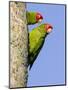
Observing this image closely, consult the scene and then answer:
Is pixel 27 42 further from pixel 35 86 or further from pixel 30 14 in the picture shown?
pixel 35 86

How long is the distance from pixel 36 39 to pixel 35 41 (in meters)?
0.02

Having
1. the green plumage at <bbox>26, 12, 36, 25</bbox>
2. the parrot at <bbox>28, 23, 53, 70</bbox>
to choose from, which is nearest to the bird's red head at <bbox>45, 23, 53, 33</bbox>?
the parrot at <bbox>28, 23, 53, 70</bbox>

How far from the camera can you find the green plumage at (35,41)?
2.45 meters

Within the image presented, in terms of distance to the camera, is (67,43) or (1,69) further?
(67,43)

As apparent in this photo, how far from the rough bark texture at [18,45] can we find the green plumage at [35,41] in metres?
0.05

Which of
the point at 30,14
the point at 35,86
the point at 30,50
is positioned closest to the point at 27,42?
the point at 30,50

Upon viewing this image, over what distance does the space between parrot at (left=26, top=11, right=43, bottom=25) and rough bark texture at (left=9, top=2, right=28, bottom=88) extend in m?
0.04

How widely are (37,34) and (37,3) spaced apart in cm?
30

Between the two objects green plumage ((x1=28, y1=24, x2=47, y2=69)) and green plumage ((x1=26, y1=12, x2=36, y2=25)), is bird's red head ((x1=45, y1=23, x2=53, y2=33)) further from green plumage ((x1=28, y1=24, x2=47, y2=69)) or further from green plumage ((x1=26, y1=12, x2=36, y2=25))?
green plumage ((x1=26, y1=12, x2=36, y2=25))

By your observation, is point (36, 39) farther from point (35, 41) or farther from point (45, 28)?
point (45, 28)

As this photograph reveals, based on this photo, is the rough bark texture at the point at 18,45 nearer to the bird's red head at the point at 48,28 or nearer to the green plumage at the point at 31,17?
the green plumage at the point at 31,17

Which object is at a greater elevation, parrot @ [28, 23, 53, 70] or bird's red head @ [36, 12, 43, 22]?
bird's red head @ [36, 12, 43, 22]

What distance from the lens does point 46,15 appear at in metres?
2.49

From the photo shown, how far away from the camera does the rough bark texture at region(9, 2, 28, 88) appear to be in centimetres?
239
